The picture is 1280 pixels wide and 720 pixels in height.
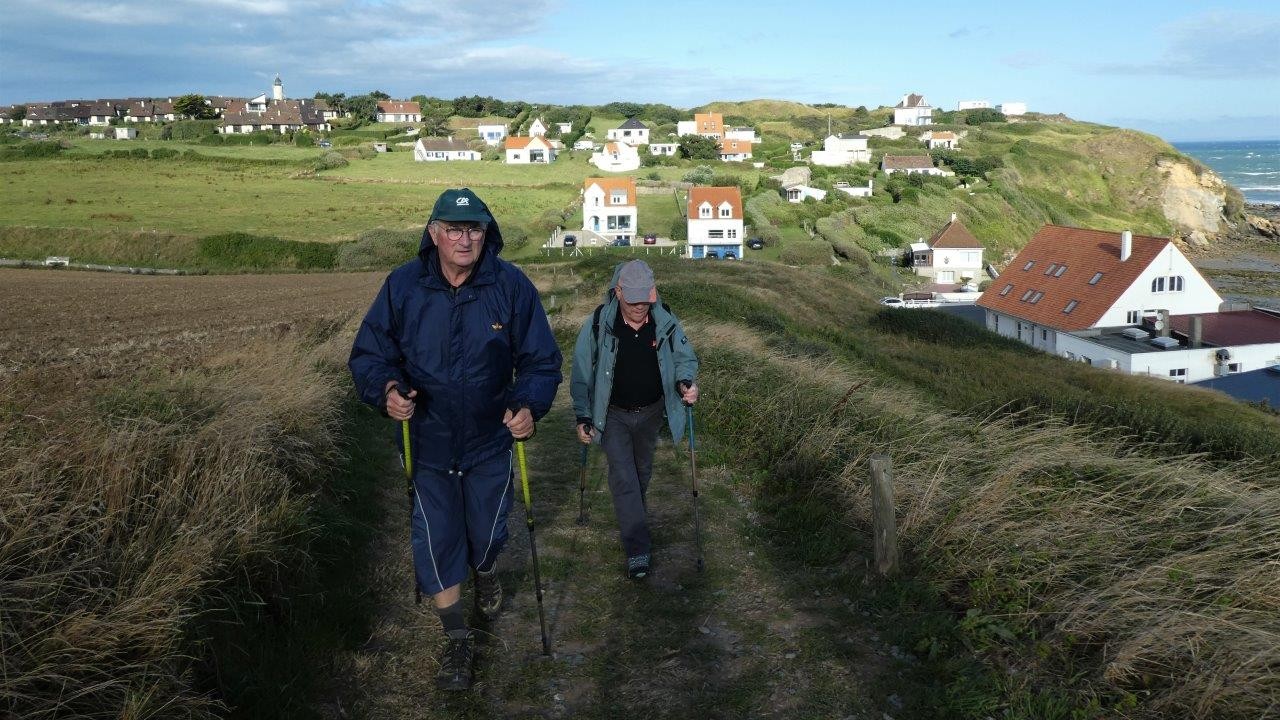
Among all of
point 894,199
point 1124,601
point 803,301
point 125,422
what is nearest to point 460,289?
point 125,422

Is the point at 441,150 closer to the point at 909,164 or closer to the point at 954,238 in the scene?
the point at 909,164

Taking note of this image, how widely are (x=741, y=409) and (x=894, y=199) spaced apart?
96163 mm

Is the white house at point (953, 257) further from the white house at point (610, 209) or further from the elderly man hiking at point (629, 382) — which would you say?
the elderly man hiking at point (629, 382)

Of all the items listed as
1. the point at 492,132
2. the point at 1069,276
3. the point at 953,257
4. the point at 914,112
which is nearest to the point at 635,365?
the point at 1069,276

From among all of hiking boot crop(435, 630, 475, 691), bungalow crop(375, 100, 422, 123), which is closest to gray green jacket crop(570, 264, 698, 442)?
hiking boot crop(435, 630, 475, 691)

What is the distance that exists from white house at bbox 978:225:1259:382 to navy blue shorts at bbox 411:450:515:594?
35.8 metres

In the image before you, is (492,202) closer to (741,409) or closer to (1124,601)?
(741,409)

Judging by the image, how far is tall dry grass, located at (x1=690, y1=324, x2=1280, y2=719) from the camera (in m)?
4.07

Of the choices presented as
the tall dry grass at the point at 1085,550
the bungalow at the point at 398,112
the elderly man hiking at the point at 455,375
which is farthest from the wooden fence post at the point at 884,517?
the bungalow at the point at 398,112

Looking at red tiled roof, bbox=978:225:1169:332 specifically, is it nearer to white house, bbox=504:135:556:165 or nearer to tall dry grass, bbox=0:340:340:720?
tall dry grass, bbox=0:340:340:720

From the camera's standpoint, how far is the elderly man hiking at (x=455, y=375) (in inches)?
188

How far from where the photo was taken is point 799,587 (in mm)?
5969

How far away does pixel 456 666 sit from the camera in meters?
4.88

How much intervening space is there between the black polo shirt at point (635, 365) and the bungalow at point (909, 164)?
115 m
